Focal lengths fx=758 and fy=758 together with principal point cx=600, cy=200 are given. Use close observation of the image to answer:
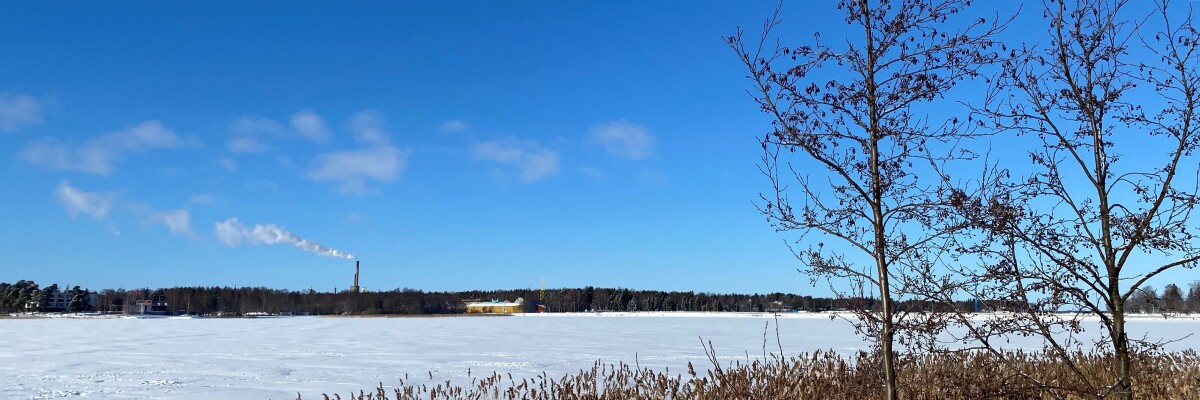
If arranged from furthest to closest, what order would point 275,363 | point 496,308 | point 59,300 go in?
point 59,300, point 496,308, point 275,363

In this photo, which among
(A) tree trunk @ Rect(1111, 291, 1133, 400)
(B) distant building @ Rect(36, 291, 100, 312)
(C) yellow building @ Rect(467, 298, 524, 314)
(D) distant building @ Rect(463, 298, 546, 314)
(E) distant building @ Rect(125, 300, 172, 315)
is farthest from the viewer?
(B) distant building @ Rect(36, 291, 100, 312)

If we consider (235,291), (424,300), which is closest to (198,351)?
(424,300)

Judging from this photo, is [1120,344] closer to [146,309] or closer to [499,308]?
[499,308]

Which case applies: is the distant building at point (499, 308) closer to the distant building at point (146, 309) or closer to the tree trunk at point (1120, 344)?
the distant building at point (146, 309)

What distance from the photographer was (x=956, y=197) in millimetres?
4324

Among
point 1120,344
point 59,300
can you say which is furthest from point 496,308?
point 1120,344

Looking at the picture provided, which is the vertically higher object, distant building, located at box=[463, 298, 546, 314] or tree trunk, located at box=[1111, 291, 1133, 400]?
tree trunk, located at box=[1111, 291, 1133, 400]

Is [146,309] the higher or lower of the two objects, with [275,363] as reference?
lower

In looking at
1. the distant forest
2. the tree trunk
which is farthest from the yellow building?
the tree trunk

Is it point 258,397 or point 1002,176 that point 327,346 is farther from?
point 1002,176

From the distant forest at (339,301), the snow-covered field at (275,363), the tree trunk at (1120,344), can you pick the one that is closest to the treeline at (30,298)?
the distant forest at (339,301)

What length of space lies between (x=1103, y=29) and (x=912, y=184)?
1394mm

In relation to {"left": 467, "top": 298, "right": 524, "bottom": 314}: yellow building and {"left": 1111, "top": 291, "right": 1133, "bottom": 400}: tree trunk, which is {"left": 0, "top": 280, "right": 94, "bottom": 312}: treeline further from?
{"left": 1111, "top": 291, "right": 1133, "bottom": 400}: tree trunk

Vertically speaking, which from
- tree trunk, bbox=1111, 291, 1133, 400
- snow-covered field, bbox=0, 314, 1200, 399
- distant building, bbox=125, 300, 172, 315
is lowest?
distant building, bbox=125, 300, 172, 315
